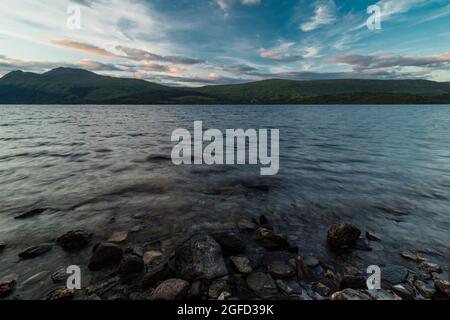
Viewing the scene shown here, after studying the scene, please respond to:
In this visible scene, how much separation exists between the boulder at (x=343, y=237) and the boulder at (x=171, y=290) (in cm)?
510

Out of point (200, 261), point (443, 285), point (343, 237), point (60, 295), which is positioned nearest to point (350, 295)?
point (443, 285)

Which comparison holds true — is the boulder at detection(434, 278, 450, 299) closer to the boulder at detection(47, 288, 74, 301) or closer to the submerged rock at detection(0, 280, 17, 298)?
the boulder at detection(47, 288, 74, 301)

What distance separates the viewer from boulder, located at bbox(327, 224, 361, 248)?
7.75 meters

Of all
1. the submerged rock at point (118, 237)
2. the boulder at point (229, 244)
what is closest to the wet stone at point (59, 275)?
the submerged rock at point (118, 237)

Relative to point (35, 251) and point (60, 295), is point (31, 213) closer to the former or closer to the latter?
point (35, 251)

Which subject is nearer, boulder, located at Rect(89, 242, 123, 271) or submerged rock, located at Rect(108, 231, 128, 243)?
boulder, located at Rect(89, 242, 123, 271)

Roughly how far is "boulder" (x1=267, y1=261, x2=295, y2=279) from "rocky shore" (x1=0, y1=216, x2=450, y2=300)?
3 cm

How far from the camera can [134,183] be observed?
1428cm

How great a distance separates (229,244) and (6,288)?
5748 mm

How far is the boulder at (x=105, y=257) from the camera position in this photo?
6.49 meters

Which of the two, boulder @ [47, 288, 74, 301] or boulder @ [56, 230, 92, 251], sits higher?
boulder @ [56, 230, 92, 251]

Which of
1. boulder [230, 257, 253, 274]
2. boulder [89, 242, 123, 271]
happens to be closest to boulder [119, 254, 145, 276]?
boulder [89, 242, 123, 271]
